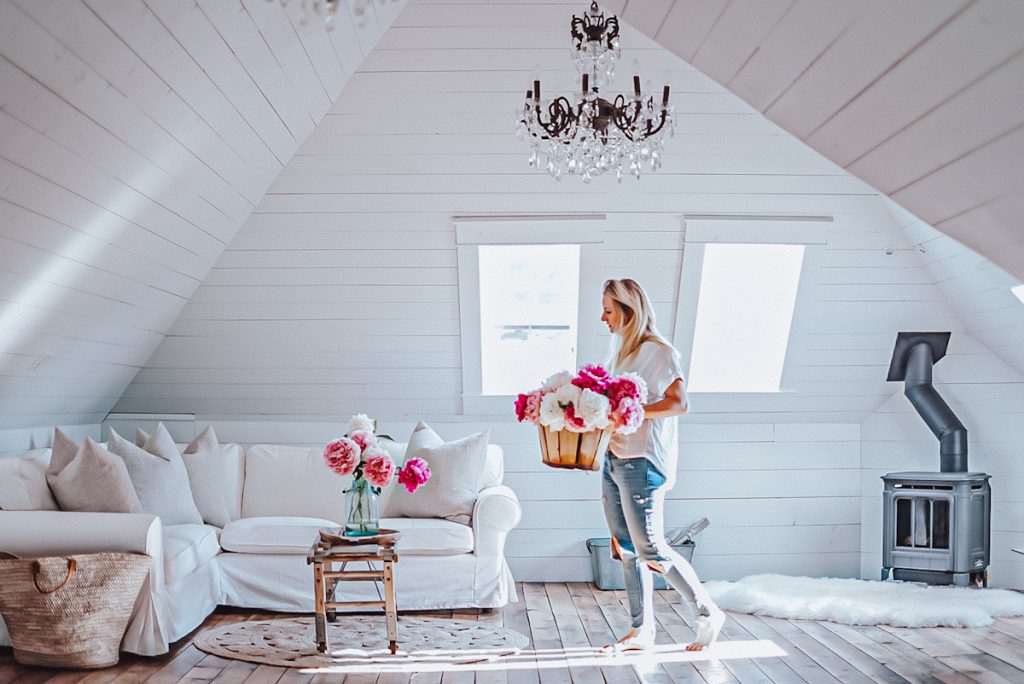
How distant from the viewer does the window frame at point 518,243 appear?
5203mm

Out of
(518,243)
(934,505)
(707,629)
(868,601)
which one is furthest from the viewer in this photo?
(934,505)

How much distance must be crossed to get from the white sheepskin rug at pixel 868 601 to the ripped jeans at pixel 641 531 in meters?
1.02

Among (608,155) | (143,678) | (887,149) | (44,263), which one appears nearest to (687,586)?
(608,155)

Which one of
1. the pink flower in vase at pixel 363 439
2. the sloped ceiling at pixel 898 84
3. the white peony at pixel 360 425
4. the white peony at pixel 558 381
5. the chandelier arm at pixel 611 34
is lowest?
the pink flower in vase at pixel 363 439

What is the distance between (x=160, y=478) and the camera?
4.85 metres

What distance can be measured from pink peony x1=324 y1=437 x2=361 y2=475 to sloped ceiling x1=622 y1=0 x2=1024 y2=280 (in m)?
2.33

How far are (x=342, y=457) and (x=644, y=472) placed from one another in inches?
48.9

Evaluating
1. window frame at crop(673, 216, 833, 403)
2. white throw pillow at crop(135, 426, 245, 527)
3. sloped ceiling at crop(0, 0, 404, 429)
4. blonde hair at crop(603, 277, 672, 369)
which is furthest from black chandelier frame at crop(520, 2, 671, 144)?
white throw pillow at crop(135, 426, 245, 527)

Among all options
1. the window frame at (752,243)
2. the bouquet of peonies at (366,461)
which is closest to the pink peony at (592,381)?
the bouquet of peonies at (366,461)

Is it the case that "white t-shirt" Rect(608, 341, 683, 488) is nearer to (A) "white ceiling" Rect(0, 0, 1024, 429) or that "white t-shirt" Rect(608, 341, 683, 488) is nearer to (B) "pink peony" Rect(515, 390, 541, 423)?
(B) "pink peony" Rect(515, 390, 541, 423)

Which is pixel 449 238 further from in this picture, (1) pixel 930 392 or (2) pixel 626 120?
(1) pixel 930 392

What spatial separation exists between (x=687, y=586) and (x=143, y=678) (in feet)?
7.02

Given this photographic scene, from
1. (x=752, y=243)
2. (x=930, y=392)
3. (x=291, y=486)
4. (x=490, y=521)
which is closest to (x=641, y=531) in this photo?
(x=490, y=521)

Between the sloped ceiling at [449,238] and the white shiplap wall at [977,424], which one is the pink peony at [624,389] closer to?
the sloped ceiling at [449,238]
